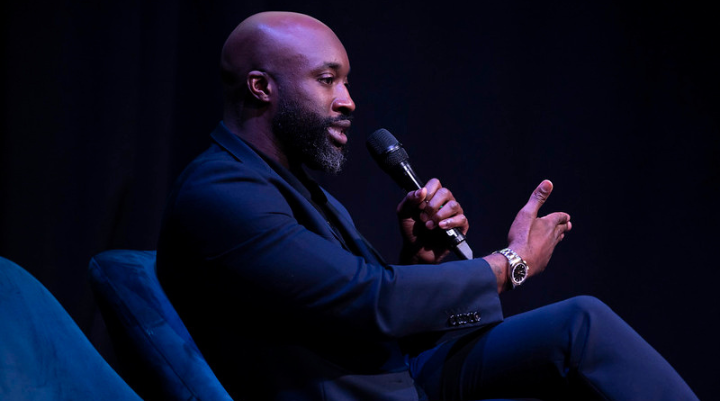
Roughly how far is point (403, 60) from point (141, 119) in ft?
2.67

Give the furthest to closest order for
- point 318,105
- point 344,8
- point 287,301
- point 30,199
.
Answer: point 344,8
point 30,199
point 318,105
point 287,301

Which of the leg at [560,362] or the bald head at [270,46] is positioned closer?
the leg at [560,362]

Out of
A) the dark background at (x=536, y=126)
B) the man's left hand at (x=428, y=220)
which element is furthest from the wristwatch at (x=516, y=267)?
the dark background at (x=536, y=126)

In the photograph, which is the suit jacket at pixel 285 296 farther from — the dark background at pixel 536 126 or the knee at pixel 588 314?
the dark background at pixel 536 126

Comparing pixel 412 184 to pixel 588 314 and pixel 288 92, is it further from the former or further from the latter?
pixel 588 314

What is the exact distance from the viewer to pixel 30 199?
69.1 inches

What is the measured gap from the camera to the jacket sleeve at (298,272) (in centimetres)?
106

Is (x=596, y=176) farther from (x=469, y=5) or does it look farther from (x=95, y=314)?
(x=95, y=314)

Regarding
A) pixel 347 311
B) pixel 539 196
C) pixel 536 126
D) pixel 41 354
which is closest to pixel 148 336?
pixel 41 354

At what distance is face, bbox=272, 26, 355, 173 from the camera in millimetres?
1418

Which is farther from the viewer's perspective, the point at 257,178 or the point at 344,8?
the point at 344,8

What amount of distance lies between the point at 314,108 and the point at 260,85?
118 mm

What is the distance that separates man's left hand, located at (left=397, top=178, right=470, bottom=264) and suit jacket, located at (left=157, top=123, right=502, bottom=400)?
0.16 meters

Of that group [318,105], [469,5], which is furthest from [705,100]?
[318,105]
